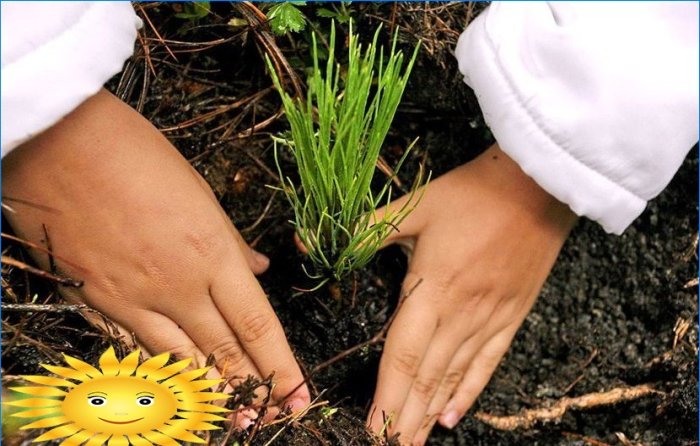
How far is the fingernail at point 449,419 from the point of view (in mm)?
1407

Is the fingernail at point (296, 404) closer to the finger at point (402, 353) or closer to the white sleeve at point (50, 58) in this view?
the finger at point (402, 353)

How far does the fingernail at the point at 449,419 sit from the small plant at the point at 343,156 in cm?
38

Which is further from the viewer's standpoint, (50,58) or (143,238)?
(143,238)

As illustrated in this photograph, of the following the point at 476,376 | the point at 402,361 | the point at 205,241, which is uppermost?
the point at 205,241

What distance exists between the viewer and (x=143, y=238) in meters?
1.13

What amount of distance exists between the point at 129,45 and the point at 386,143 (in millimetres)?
550

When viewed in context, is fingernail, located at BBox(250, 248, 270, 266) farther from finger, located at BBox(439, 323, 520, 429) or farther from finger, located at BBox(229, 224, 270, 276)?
finger, located at BBox(439, 323, 520, 429)

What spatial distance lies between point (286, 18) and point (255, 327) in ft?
1.64

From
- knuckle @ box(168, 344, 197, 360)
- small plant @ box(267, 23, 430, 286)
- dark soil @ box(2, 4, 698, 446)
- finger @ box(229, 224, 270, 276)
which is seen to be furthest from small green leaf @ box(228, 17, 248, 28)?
knuckle @ box(168, 344, 197, 360)

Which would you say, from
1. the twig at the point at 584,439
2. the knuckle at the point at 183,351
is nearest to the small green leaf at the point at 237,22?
the knuckle at the point at 183,351

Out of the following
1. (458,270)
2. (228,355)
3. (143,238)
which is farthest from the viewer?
(458,270)

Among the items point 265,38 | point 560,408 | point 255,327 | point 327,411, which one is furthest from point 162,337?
point 560,408

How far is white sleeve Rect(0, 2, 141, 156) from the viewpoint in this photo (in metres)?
0.96

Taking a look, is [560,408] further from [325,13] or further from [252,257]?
[325,13]
